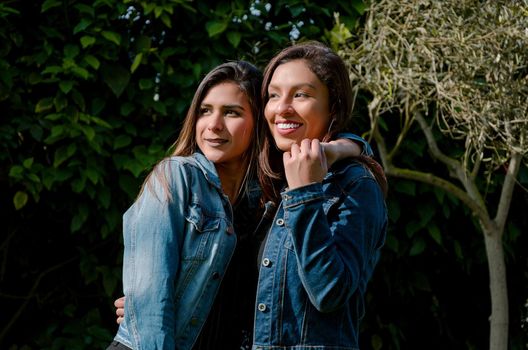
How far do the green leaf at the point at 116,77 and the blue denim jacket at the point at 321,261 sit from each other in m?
2.19

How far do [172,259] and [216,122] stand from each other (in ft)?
1.61

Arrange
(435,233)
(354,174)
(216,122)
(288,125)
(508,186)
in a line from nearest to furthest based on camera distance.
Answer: (354,174), (288,125), (216,122), (508,186), (435,233)

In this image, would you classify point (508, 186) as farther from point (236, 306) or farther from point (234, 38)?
point (236, 306)

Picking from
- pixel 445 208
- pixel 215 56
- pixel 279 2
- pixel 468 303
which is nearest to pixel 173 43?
pixel 215 56

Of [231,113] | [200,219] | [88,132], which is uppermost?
[88,132]

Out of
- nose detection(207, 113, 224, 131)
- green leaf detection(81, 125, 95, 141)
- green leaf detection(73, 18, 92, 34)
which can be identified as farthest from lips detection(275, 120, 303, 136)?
green leaf detection(73, 18, 92, 34)

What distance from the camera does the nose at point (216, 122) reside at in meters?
2.66

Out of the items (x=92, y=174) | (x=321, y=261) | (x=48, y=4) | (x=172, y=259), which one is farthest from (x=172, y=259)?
(x=48, y=4)

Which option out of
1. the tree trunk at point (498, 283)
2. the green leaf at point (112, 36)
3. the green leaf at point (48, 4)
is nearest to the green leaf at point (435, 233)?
the tree trunk at point (498, 283)

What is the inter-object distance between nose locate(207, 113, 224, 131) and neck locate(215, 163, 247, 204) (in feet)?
0.47

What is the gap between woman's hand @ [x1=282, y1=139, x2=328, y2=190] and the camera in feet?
7.43

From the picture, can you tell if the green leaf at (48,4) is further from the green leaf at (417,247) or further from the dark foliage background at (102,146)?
the green leaf at (417,247)

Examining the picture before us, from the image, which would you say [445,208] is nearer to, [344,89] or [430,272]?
[430,272]

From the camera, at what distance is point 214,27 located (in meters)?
4.43
